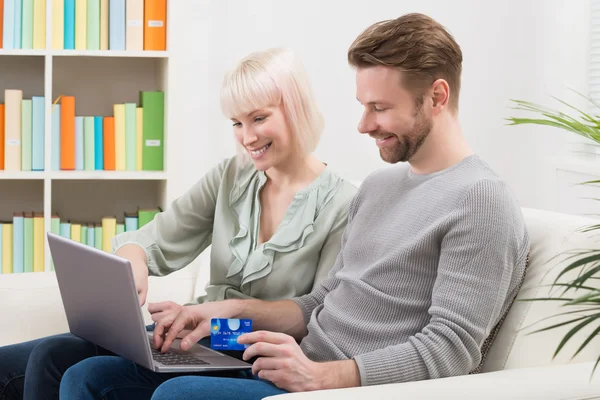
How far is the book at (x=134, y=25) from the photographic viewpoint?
3182mm

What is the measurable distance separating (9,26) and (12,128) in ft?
1.23

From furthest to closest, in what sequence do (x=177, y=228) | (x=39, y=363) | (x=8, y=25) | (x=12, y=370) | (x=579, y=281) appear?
(x=8, y=25), (x=177, y=228), (x=12, y=370), (x=39, y=363), (x=579, y=281)

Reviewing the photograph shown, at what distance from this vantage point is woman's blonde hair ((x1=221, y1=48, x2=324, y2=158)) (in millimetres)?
1909

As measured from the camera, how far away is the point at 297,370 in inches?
55.4

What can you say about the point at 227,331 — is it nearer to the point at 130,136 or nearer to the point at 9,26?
the point at 130,136

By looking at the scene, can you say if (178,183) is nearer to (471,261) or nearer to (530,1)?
(530,1)

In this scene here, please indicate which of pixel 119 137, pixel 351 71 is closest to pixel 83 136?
pixel 119 137

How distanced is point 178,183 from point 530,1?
164 centimetres

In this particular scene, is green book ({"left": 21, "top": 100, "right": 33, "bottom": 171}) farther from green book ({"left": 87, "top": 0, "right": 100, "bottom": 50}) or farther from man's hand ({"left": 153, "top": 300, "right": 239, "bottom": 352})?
man's hand ({"left": 153, "top": 300, "right": 239, "bottom": 352})

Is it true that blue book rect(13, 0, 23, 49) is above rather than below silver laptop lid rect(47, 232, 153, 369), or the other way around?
above

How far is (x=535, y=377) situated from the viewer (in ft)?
4.48

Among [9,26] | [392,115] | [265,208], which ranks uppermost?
[9,26]

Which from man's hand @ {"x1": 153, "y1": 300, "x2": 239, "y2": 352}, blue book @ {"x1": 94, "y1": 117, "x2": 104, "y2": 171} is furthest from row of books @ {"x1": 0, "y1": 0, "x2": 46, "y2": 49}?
man's hand @ {"x1": 153, "y1": 300, "x2": 239, "y2": 352}

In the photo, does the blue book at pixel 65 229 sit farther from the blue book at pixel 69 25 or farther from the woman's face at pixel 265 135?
the woman's face at pixel 265 135
